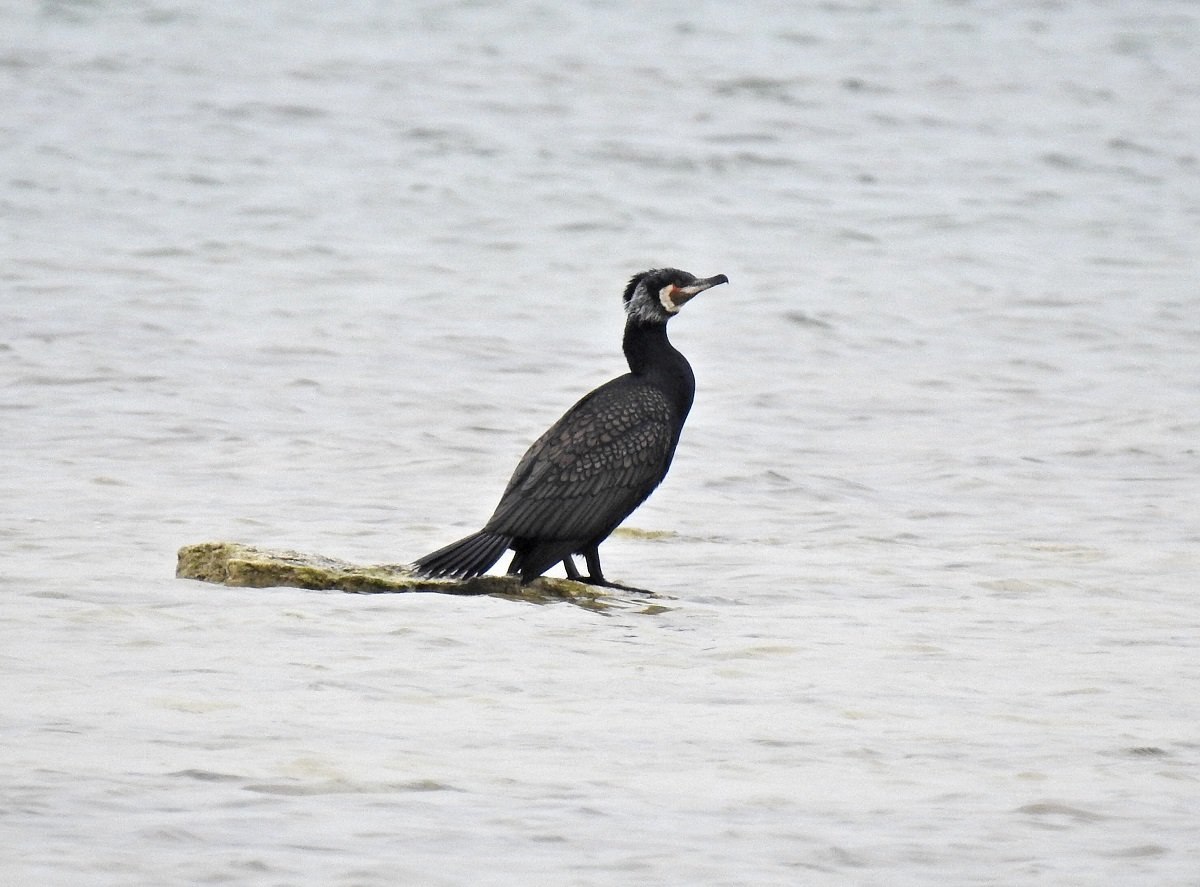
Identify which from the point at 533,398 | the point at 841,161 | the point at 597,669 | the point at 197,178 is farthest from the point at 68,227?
the point at 597,669

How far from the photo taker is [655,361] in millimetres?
8828

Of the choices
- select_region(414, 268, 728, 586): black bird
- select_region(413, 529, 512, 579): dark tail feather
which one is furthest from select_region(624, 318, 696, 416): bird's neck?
select_region(413, 529, 512, 579): dark tail feather

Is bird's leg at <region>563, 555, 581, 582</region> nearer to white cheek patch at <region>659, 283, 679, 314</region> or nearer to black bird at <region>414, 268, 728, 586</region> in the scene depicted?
black bird at <region>414, 268, 728, 586</region>

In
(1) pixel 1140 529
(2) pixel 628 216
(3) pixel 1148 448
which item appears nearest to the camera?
(1) pixel 1140 529

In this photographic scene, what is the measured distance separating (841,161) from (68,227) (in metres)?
10.1

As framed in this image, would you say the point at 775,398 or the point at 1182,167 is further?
the point at 1182,167

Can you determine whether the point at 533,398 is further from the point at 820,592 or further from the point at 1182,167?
the point at 1182,167

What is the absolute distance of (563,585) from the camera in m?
8.28

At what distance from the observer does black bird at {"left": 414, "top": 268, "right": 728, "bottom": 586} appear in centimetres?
804

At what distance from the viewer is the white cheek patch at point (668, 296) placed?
349 inches

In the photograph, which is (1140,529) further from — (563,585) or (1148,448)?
(563,585)

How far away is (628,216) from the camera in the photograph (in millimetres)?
21969

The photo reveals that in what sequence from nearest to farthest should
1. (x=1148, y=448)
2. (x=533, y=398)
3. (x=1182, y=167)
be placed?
(x=1148, y=448) < (x=533, y=398) < (x=1182, y=167)

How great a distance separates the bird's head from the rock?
1.31 meters
